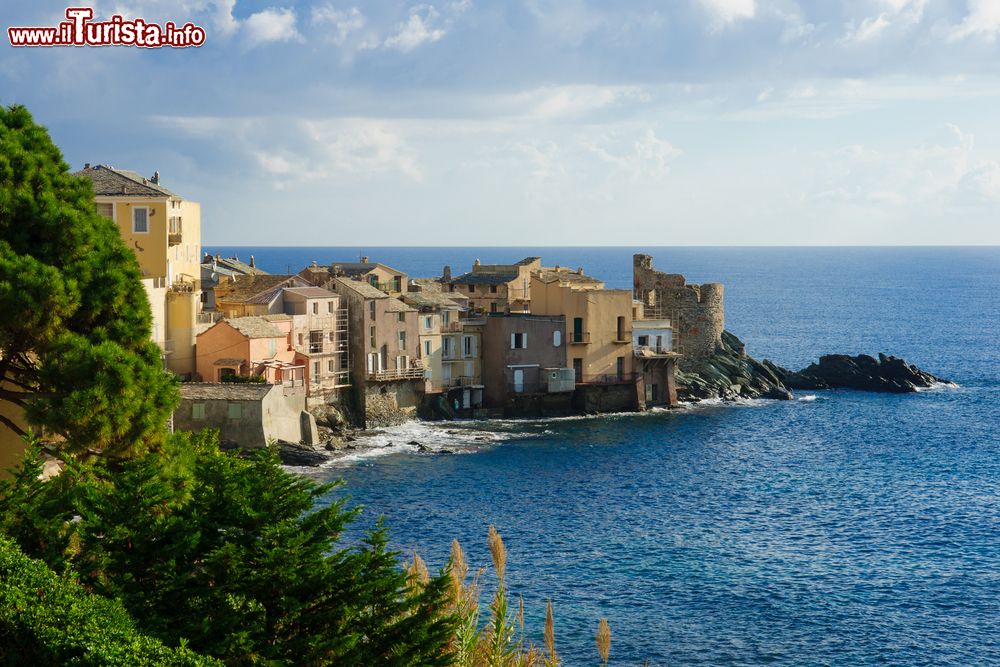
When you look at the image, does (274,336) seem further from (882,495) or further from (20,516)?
(20,516)

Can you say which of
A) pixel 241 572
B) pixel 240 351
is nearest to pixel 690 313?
pixel 240 351

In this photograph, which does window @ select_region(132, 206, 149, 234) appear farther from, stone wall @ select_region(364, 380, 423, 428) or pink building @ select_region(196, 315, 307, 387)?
stone wall @ select_region(364, 380, 423, 428)

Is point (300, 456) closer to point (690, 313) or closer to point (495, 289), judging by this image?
point (495, 289)

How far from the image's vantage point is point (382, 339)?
67.0 metres

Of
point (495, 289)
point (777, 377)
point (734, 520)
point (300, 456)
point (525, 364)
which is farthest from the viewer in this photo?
point (777, 377)

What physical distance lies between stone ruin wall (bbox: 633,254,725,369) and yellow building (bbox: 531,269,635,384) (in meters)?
7.47

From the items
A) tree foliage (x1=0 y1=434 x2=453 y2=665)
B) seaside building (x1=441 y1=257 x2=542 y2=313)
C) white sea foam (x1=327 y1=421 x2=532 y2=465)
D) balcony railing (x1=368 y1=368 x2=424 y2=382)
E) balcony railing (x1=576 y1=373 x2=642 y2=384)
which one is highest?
seaside building (x1=441 y1=257 x2=542 y2=313)

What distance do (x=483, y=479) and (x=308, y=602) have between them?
35879mm

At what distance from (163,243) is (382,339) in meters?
17.3

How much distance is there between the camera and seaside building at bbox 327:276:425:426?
65.8 m

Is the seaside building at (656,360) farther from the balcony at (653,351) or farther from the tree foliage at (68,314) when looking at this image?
the tree foliage at (68,314)

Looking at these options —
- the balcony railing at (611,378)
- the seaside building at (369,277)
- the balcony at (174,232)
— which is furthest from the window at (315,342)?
the balcony railing at (611,378)

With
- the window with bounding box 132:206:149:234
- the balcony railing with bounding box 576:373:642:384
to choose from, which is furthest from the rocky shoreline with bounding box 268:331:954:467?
the window with bounding box 132:206:149:234

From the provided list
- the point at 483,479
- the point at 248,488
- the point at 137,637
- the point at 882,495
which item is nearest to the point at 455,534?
the point at 483,479
